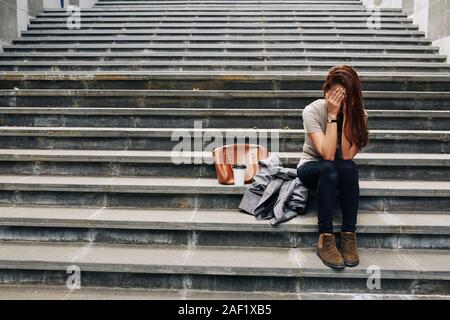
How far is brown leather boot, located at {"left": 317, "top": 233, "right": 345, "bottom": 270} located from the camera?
9.68 feet

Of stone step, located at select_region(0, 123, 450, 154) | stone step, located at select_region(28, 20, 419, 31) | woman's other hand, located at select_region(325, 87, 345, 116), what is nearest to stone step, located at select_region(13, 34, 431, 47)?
stone step, located at select_region(28, 20, 419, 31)

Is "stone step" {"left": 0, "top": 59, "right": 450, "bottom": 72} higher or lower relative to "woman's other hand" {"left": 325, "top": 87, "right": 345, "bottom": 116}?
higher

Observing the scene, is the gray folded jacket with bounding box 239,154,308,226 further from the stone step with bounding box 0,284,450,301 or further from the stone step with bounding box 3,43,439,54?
the stone step with bounding box 3,43,439,54

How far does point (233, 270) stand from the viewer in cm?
301

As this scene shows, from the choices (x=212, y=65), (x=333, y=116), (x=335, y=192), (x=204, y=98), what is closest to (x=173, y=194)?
(x=335, y=192)

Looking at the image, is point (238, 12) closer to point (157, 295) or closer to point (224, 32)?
point (224, 32)

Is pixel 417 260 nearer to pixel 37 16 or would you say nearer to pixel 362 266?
pixel 362 266

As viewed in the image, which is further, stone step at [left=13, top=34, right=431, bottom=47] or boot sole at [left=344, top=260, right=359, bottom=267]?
stone step at [left=13, top=34, right=431, bottom=47]

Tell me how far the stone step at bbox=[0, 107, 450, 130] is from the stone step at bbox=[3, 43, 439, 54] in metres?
2.39

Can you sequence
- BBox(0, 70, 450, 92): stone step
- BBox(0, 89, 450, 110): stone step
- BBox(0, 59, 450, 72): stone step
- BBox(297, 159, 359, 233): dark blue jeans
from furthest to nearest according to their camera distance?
BBox(0, 59, 450, 72): stone step, BBox(0, 70, 450, 92): stone step, BBox(0, 89, 450, 110): stone step, BBox(297, 159, 359, 233): dark blue jeans

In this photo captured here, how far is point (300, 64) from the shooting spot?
6.22 meters

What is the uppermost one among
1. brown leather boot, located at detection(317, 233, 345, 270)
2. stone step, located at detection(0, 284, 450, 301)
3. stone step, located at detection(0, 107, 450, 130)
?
stone step, located at detection(0, 107, 450, 130)

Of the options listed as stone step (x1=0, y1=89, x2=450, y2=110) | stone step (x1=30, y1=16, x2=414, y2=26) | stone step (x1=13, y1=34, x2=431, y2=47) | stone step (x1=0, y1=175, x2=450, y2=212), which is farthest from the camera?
stone step (x1=30, y1=16, x2=414, y2=26)

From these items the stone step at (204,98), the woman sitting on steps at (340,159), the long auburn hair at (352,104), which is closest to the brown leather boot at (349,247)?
the woman sitting on steps at (340,159)
